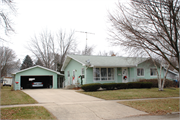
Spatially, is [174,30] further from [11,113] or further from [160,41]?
[11,113]

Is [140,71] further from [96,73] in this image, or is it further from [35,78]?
[35,78]

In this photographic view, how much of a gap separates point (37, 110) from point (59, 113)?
1.11 metres

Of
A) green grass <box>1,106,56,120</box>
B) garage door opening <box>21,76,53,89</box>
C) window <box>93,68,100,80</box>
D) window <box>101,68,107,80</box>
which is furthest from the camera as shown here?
garage door opening <box>21,76,53,89</box>

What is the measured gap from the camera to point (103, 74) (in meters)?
22.2

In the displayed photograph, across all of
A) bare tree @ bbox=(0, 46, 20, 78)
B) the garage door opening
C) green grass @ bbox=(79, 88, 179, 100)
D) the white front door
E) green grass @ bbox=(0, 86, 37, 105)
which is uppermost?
bare tree @ bbox=(0, 46, 20, 78)

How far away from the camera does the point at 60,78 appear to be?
29609mm

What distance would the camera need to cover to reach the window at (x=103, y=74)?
21.7m

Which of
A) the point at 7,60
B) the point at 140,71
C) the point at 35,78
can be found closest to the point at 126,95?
the point at 140,71

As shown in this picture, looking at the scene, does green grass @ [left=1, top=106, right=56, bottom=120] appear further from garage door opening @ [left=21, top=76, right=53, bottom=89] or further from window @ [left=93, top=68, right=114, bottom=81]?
garage door opening @ [left=21, top=76, right=53, bottom=89]

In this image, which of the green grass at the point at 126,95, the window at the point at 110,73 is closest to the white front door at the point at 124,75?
the window at the point at 110,73

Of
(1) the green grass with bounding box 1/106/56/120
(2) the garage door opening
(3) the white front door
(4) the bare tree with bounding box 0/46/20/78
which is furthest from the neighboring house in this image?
(1) the green grass with bounding box 1/106/56/120

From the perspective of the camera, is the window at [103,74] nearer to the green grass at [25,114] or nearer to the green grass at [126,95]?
the green grass at [126,95]

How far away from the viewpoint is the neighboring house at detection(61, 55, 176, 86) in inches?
832

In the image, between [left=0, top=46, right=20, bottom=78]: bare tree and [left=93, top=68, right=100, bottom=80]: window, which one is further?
[left=0, top=46, right=20, bottom=78]: bare tree
